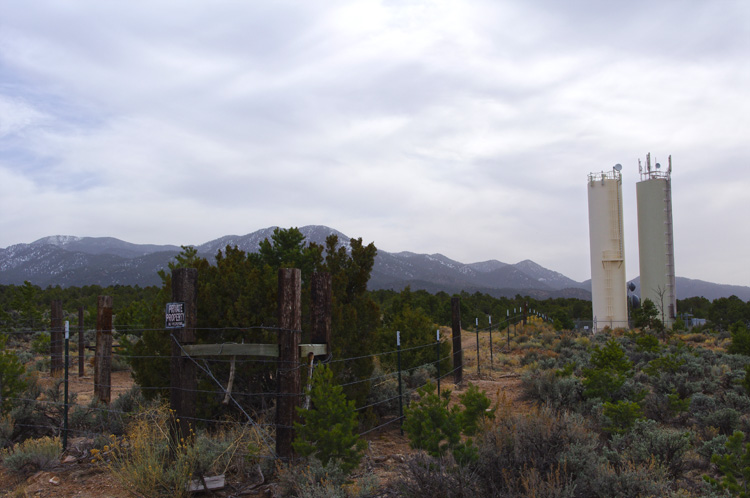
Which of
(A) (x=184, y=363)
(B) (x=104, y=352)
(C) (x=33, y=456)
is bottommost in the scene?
(C) (x=33, y=456)

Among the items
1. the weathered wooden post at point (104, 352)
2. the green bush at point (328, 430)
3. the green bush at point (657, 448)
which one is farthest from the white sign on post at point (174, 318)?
the green bush at point (657, 448)

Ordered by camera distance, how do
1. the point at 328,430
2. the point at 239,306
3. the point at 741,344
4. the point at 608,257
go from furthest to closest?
the point at 608,257
the point at 741,344
the point at 239,306
the point at 328,430

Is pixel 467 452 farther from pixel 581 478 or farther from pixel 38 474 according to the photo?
pixel 38 474

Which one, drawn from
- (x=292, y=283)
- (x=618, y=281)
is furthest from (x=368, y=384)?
(x=618, y=281)

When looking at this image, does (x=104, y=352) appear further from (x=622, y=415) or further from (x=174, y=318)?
(x=622, y=415)

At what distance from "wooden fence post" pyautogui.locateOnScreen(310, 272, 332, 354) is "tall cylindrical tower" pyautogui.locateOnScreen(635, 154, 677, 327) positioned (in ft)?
108

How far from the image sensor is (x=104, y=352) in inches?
441

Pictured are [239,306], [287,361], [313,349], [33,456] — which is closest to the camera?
[287,361]

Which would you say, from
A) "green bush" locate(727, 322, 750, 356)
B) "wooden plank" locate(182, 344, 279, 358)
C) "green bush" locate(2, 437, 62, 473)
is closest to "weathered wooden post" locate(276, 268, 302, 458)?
"wooden plank" locate(182, 344, 279, 358)

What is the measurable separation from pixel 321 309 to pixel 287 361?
3.41 ft

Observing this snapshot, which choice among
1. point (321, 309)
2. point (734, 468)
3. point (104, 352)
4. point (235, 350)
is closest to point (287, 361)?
point (235, 350)

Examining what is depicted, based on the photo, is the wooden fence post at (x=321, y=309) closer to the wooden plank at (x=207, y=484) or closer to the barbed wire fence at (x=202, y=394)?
the barbed wire fence at (x=202, y=394)

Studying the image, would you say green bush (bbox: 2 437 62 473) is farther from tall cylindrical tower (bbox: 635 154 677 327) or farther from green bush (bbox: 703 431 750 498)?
tall cylindrical tower (bbox: 635 154 677 327)

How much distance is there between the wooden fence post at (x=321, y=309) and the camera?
24.2ft
